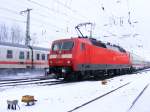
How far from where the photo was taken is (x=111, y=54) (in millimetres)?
27438

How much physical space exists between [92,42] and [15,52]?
7.78 m

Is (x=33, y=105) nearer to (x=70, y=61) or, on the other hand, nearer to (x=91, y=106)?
(x=91, y=106)

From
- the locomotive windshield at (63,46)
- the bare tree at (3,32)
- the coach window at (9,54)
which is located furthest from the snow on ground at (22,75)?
the bare tree at (3,32)

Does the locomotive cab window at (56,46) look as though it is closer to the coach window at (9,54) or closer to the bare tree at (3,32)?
the coach window at (9,54)

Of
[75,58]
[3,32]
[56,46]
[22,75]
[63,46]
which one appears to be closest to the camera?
[75,58]

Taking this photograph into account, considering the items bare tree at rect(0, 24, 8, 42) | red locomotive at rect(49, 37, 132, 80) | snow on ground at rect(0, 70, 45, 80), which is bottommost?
snow on ground at rect(0, 70, 45, 80)

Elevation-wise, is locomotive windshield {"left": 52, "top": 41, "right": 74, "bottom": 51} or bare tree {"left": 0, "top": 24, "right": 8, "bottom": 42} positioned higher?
bare tree {"left": 0, "top": 24, "right": 8, "bottom": 42}

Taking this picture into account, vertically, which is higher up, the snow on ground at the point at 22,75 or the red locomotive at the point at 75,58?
the red locomotive at the point at 75,58

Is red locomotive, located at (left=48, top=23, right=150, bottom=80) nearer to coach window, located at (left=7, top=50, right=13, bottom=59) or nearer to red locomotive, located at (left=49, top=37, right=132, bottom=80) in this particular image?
red locomotive, located at (left=49, top=37, right=132, bottom=80)

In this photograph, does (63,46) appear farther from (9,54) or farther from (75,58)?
(9,54)

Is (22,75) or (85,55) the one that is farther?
(22,75)

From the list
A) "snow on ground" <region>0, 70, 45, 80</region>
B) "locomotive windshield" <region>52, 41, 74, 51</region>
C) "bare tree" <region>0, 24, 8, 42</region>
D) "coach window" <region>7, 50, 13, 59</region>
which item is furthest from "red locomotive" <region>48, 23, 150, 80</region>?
"bare tree" <region>0, 24, 8, 42</region>

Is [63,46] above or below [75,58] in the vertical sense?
above

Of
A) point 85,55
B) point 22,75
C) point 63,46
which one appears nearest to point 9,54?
point 22,75
